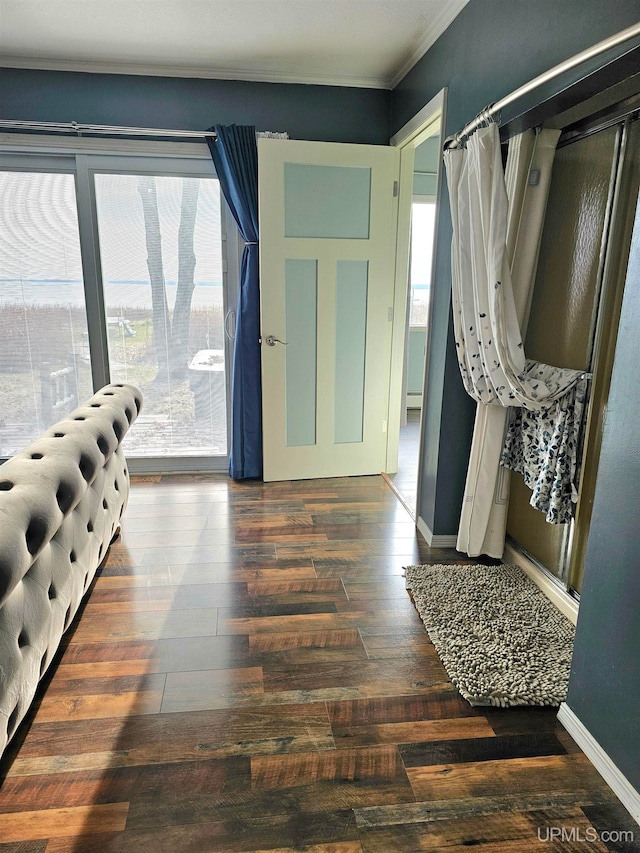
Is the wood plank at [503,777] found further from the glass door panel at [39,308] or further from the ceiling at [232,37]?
the glass door panel at [39,308]

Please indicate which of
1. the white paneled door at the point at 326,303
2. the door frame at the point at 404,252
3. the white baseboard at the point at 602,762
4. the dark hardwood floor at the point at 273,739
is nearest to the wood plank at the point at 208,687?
the dark hardwood floor at the point at 273,739

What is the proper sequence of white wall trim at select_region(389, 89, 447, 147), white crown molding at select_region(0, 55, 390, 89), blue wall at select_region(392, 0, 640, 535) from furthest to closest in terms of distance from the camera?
white crown molding at select_region(0, 55, 390, 89), white wall trim at select_region(389, 89, 447, 147), blue wall at select_region(392, 0, 640, 535)

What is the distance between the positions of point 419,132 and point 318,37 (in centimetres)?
73

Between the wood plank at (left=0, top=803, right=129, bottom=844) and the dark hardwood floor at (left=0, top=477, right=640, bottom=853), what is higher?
the dark hardwood floor at (left=0, top=477, right=640, bottom=853)

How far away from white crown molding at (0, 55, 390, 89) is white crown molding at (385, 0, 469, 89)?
175 mm

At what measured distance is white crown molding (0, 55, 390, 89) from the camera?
10.9ft

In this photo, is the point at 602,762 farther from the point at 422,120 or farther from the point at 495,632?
the point at 422,120

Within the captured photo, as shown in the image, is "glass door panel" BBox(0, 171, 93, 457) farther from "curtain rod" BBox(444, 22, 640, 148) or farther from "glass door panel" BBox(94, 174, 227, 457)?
"curtain rod" BBox(444, 22, 640, 148)

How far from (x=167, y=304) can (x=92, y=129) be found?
1092mm

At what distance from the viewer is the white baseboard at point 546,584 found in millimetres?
2291

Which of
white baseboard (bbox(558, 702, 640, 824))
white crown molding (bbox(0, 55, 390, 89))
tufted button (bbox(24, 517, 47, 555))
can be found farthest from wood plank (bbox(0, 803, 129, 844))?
white crown molding (bbox(0, 55, 390, 89))

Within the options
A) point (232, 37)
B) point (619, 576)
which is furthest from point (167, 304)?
point (619, 576)

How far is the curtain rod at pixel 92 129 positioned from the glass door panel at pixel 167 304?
0.25 meters

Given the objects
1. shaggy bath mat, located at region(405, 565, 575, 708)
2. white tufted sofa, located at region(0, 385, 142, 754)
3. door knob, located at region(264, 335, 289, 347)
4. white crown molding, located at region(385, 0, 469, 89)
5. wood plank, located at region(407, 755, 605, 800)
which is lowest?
wood plank, located at region(407, 755, 605, 800)
